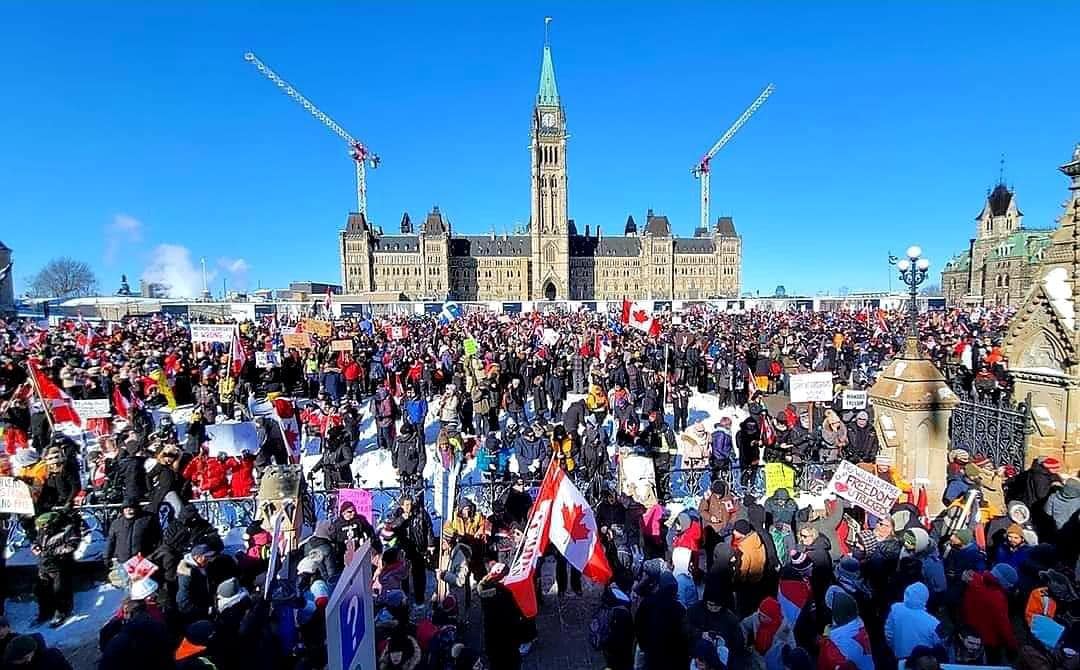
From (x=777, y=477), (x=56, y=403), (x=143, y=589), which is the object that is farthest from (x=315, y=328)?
(x=777, y=477)

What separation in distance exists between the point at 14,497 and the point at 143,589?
3.00 m

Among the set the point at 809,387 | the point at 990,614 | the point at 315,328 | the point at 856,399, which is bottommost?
the point at 990,614

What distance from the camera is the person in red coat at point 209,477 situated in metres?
8.28

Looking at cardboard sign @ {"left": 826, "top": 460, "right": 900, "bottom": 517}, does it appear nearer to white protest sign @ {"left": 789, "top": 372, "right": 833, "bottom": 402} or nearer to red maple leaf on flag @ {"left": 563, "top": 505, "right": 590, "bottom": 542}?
red maple leaf on flag @ {"left": 563, "top": 505, "right": 590, "bottom": 542}

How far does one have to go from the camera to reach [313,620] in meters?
4.80

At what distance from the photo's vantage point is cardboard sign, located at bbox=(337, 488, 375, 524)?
6.67 m

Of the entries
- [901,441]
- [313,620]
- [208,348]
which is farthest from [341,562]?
[208,348]

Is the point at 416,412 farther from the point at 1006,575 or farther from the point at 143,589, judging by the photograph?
the point at 1006,575

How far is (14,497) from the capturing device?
6250 mm

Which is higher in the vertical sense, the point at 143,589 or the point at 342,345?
the point at 342,345

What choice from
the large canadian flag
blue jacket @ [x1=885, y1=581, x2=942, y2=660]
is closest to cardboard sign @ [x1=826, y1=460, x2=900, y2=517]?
blue jacket @ [x1=885, y1=581, x2=942, y2=660]

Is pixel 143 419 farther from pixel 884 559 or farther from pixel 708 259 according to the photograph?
pixel 708 259

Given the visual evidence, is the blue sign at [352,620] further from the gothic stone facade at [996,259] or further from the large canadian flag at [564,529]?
the gothic stone facade at [996,259]

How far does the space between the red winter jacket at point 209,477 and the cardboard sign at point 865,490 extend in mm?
8204
